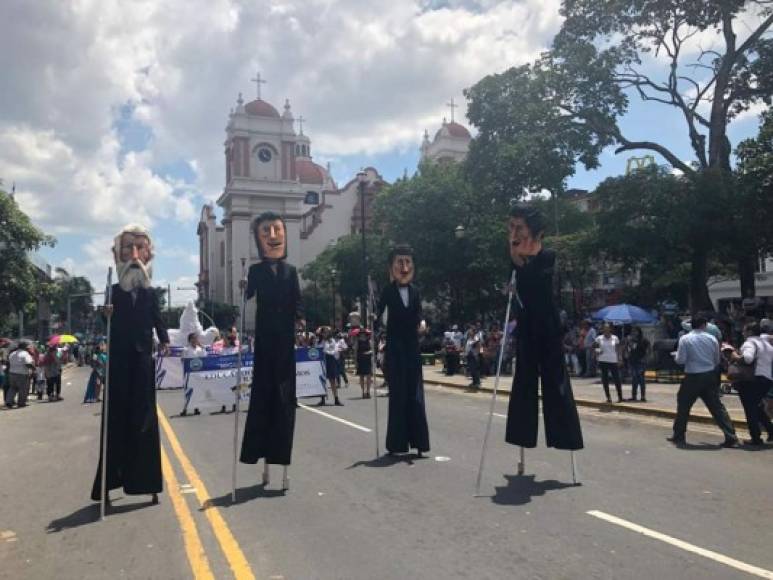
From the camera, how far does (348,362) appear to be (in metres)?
37.0

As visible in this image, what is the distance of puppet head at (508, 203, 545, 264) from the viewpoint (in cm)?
764

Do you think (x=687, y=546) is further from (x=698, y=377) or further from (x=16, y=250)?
(x=16, y=250)

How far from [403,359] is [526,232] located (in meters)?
2.33

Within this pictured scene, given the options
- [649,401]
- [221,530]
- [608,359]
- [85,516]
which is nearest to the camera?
[221,530]

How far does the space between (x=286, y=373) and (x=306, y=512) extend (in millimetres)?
1496

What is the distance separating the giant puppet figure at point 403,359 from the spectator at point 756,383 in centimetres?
446

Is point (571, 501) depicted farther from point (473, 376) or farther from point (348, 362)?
point (348, 362)

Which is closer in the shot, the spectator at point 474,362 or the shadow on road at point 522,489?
the shadow on road at point 522,489

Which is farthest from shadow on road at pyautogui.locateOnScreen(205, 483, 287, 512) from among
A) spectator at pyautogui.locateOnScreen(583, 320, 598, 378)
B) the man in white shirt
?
spectator at pyautogui.locateOnScreen(583, 320, 598, 378)

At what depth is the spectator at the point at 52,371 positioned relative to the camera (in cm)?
2111

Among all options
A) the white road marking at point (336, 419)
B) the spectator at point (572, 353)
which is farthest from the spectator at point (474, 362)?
the white road marking at point (336, 419)

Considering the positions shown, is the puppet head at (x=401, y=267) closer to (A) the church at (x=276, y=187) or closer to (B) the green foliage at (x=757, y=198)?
(B) the green foliage at (x=757, y=198)

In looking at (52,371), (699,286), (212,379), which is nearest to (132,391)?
(212,379)

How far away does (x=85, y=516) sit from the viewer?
6367 millimetres
